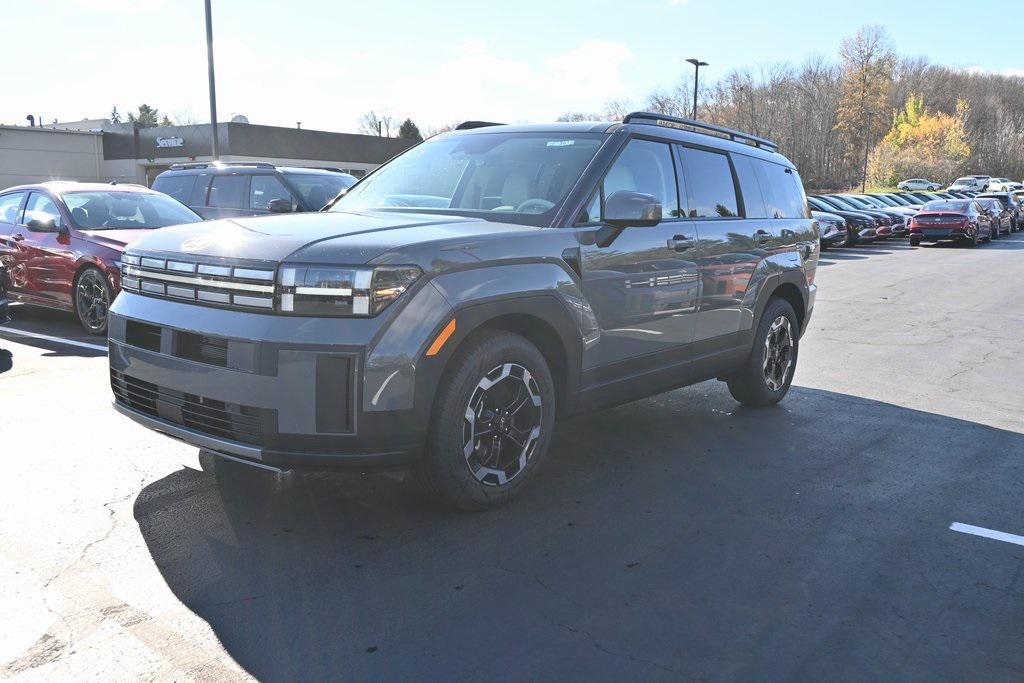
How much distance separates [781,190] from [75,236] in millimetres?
6964

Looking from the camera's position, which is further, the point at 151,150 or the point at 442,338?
the point at 151,150

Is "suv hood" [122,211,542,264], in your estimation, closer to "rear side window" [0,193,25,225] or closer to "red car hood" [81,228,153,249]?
"red car hood" [81,228,153,249]

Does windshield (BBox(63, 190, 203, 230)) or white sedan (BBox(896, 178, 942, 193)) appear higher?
white sedan (BBox(896, 178, 942, 193))

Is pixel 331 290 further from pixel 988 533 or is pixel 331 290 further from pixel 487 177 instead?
pixel 988 533

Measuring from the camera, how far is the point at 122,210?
9.66 meters

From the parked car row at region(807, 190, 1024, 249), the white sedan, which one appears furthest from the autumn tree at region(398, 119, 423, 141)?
the parked car row at region(807, 190, 1024, 249)

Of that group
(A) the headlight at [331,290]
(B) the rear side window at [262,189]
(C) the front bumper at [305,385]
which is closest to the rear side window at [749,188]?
(C) the front bumper at [305,385]

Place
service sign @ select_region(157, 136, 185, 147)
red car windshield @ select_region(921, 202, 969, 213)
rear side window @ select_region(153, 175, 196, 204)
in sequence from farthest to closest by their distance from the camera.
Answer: service sign @ select_region(157, 136, 185, 147)
red car windshield @ select_region(921, 202, 969, 213)
rear side window @ select_region(153, 175, 196, 204)

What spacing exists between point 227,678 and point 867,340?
8658 mm

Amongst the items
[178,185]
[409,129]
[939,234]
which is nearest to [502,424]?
[178,185]

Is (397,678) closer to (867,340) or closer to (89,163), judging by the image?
(867,340)

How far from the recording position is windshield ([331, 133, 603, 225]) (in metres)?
4.64

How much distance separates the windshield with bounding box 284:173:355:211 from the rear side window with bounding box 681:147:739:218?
7188mm

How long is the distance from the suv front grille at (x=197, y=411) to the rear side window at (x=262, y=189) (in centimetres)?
814
